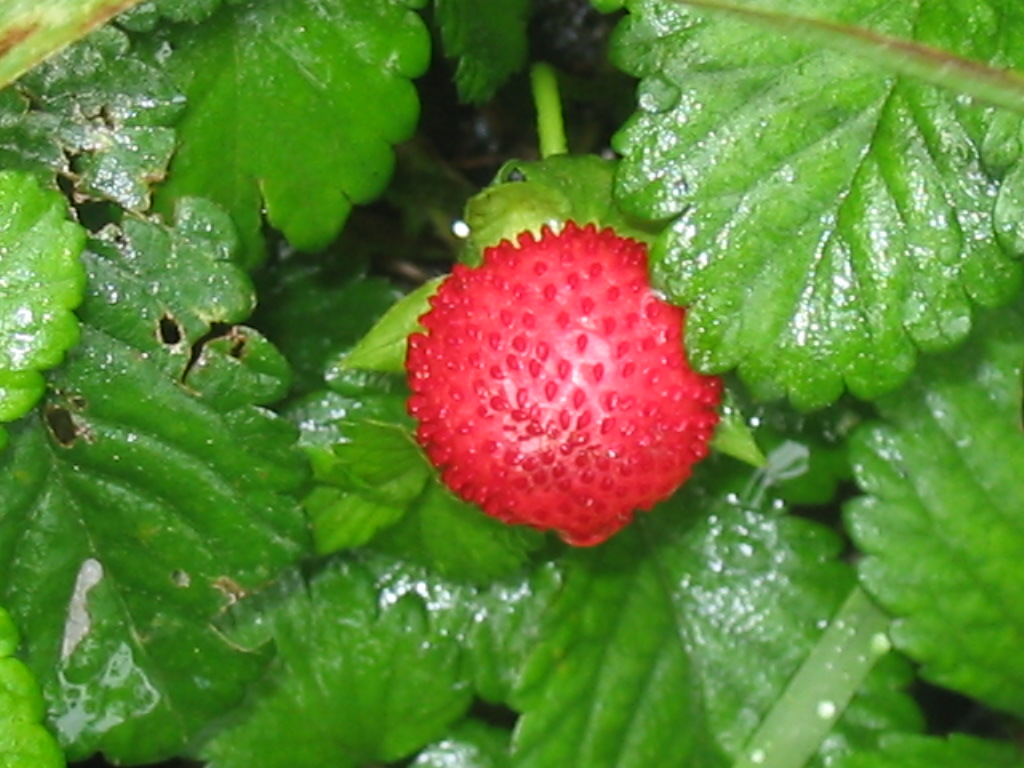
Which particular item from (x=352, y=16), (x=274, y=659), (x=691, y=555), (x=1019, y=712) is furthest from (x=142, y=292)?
(x=1019, y=712)

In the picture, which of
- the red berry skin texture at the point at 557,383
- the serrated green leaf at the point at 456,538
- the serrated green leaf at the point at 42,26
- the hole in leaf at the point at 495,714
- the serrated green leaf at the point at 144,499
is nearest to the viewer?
the serrated green leaf at the point at 42,26

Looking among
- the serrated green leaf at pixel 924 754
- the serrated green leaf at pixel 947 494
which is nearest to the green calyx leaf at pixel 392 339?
the serrated green leaf at pixel 947 494

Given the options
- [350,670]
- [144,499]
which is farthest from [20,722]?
[350,670]

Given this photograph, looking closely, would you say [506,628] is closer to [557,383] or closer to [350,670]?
[350,670]

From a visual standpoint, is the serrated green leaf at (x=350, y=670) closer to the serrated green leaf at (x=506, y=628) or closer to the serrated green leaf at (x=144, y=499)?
the serrated green leaf at (x=506, y=628)

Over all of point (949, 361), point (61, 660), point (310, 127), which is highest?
point (310, 127)

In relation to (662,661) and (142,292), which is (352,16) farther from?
(662,661)
